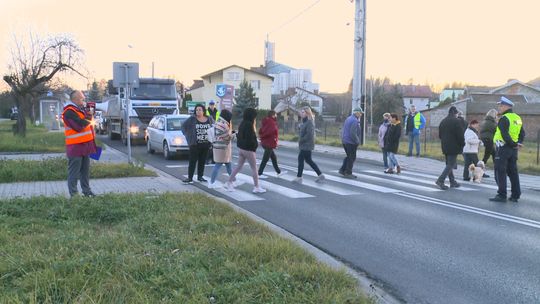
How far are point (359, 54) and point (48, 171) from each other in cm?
1575

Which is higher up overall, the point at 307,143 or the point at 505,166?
the point at 307,143

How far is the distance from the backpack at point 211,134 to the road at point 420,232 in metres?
1.04

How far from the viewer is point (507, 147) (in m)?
9.20

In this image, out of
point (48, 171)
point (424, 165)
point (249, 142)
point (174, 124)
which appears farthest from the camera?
point (174, 124)

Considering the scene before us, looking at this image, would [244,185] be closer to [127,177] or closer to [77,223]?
[127,177]

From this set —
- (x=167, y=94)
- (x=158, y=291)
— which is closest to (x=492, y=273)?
(x=158, y=291)

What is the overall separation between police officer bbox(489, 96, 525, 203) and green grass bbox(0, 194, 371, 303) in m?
5.51

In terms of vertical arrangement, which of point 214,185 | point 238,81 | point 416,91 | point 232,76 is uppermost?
point 416,91

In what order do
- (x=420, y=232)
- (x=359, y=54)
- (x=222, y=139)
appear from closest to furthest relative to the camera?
1. (x=420, y=232)
2. (x=222, y=139)
3. (x=359, y=54)

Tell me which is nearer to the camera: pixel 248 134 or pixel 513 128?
pixel 513 128

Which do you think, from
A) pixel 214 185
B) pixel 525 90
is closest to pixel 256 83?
pixel 525 90

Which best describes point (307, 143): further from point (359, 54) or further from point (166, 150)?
point (359, 54)

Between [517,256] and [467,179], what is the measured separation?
7.38 metres

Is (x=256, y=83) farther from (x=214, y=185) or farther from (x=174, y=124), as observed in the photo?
(x=214, y=185)
